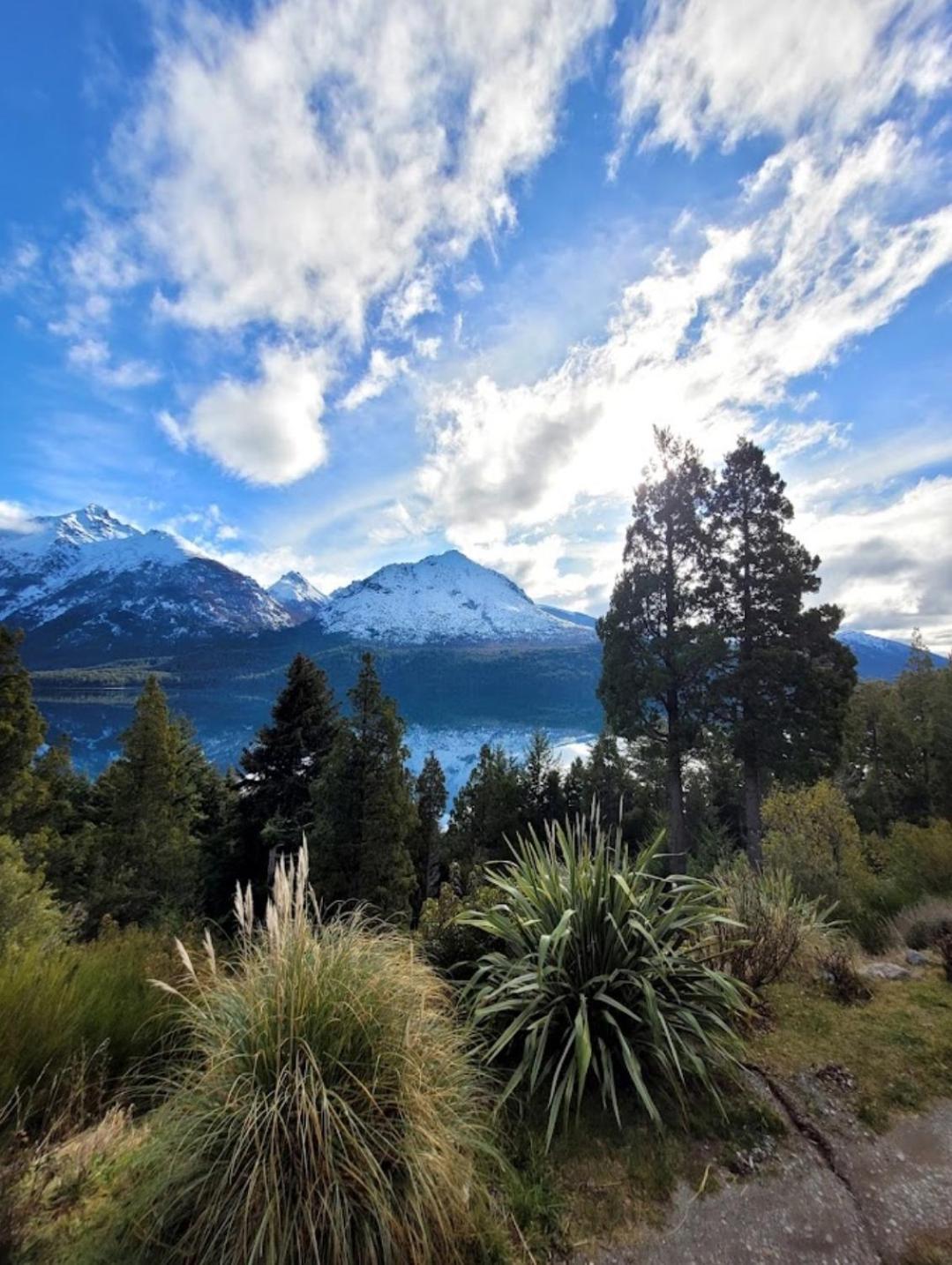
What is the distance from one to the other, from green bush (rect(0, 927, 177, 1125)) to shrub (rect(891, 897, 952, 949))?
26.5ft

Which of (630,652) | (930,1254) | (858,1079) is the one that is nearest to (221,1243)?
(930,1254)

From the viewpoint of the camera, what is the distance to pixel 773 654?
54.7ft

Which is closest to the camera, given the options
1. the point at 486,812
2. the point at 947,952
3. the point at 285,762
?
the point at 947,952

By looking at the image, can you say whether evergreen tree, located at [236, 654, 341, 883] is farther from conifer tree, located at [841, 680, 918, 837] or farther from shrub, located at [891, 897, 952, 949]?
conifer tree, located at [841, 680, 918, 837]

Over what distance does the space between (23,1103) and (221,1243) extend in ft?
4.62

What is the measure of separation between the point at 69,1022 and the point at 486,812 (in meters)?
34.4

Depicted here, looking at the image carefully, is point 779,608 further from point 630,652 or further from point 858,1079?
point 858,1079

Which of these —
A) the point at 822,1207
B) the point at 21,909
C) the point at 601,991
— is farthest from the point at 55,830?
the point at 822,1207

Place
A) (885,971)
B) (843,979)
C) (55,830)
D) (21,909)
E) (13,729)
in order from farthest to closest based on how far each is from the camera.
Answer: (55,830) → (13,729) → (21,909) → (885,971) → (843,979)

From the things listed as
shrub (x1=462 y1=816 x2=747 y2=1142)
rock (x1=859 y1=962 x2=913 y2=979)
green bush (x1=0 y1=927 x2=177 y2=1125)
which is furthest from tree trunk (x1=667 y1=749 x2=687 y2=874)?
green bush (x1=0 y1=927 x2=177 y2=1125)

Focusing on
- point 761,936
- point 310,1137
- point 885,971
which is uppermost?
point 310,1137

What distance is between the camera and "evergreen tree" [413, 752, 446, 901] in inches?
1298

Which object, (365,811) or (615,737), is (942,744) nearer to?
(615,737)

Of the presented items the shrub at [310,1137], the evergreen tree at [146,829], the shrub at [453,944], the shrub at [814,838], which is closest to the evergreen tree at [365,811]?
the evergreen tree at [146,829]
